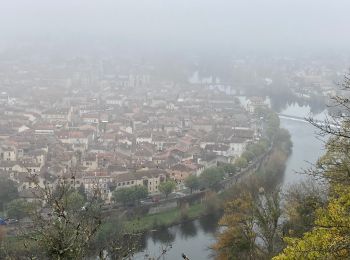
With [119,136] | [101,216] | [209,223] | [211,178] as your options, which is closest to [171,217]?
[209,223]

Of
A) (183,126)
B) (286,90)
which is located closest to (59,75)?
(286,90)

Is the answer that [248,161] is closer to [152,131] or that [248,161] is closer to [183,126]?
[152,131]

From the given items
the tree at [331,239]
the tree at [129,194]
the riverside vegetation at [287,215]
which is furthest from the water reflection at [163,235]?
the tree at [331,239]

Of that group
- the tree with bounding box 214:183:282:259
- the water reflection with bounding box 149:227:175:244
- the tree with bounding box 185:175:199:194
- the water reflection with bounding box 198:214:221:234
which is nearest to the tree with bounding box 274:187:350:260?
the tree with bounding box 214:183:282:259

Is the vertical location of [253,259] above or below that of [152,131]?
above

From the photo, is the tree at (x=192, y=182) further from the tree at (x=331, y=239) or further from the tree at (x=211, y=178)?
the tree at (x=331, y=239)

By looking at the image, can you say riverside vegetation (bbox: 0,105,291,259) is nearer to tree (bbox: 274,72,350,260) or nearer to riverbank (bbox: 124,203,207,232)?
riverbank (bbox: 124,203,207,232)
